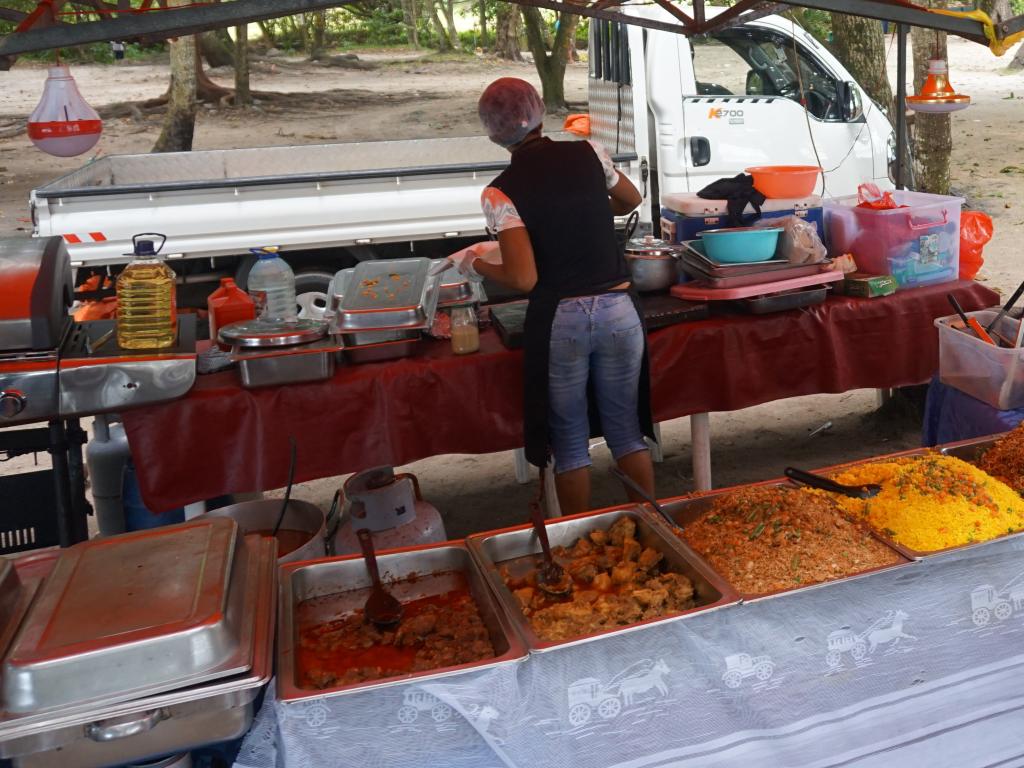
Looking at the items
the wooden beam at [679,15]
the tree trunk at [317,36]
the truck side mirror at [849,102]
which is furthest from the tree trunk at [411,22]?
the wooden beam at [679,15]

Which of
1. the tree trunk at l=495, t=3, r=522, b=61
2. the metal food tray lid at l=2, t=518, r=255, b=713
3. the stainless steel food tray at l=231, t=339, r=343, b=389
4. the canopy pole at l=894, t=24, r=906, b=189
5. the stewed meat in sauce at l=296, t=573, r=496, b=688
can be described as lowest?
the stewed meat in sauce at l=296, t=573, r=496, b=688

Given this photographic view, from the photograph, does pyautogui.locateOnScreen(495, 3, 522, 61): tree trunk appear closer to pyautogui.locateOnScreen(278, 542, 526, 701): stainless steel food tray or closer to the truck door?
the truck door

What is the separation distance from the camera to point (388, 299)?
327cm

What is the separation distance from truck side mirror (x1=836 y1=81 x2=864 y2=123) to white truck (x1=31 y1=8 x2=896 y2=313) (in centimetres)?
1

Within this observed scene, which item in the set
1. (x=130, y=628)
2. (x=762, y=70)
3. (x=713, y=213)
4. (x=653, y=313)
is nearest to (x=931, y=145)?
(x=762, y=70)

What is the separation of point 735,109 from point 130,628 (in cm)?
594

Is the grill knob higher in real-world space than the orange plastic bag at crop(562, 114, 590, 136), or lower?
lower

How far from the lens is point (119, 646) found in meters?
1.44

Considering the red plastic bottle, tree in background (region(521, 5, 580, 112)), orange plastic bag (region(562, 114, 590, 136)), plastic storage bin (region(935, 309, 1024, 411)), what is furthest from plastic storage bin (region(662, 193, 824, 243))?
tree in background (region(521, 5, 580, 112))

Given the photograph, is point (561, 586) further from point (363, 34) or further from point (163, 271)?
point (363, 34)

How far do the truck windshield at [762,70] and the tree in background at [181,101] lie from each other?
7.76m

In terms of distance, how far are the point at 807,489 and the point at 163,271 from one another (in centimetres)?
206

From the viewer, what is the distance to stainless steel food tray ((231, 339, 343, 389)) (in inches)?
119

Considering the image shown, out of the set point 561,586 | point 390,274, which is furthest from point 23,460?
point 561,586
